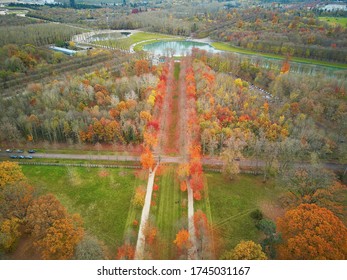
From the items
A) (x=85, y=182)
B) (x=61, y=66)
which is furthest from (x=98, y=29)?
(x=85, y=182)

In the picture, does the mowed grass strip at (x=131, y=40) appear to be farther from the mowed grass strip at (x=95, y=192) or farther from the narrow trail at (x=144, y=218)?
the narrow trail at (x=144, y=218)

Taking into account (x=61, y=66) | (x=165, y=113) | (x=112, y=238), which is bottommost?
(x=112, y=238)

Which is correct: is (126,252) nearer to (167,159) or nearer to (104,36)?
(167,159)

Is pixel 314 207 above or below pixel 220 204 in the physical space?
above

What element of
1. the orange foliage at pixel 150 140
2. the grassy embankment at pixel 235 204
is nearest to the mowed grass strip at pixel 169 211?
the grassy embankment at pixel 235 204

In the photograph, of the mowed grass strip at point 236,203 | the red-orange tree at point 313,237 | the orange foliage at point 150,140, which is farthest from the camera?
the orange foliage at point 150,140

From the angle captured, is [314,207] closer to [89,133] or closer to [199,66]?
[89,133]
